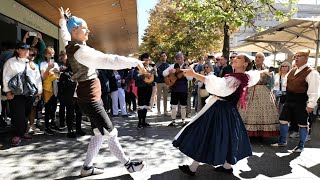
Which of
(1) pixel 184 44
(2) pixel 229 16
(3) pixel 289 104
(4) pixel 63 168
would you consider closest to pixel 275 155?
(3) pixel 289 104

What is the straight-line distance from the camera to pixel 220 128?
396 centimetres

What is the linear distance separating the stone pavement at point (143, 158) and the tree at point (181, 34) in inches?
673

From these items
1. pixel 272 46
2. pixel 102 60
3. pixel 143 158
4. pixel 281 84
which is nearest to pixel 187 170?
pixel 143 158

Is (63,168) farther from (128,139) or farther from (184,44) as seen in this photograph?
(184,44)

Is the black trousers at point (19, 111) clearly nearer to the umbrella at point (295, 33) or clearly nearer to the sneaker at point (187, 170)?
the sneaker at point (187, 170)

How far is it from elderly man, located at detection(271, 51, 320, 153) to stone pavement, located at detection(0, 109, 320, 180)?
48 cm

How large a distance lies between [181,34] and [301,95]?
765 inches

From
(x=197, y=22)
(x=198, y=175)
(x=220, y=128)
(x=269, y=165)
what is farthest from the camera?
(x=197, y=22)

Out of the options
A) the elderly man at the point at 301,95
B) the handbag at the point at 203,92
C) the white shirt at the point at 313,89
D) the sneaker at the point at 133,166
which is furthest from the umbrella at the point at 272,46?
the sneaker at the point at 133,166

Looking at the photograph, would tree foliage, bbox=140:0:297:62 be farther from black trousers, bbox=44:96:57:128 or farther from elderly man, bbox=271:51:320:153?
black trousers, bbox=44:96:57:128

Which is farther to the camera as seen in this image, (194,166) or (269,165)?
(269,165)

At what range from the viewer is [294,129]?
24.3 ft

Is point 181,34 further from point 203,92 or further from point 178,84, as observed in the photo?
point 178,84

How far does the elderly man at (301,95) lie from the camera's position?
5.40 meters
